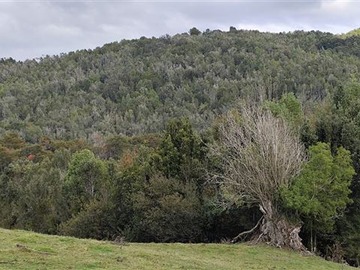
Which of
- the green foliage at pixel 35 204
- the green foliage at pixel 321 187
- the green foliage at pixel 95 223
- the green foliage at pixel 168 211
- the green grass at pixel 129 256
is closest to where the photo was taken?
the green grass at pixel 129 256

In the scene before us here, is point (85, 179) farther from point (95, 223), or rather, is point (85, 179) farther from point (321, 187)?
point (321, 187)

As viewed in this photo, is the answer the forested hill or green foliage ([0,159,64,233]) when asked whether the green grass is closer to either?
green foliage ([0,159,64,233])

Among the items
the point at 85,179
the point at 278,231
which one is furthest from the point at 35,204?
the point at 278,231

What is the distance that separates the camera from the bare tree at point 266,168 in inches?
1129

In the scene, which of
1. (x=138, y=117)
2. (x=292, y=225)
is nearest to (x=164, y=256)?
(x=292, y=225)

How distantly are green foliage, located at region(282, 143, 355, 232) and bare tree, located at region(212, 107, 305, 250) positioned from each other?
0.87m

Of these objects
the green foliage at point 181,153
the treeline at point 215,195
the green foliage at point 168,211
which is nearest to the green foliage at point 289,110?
the treeline at point 215,195

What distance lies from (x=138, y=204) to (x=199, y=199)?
4078mm

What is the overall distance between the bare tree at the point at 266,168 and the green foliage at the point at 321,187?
34.1 inches

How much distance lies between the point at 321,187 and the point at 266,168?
10.2ft

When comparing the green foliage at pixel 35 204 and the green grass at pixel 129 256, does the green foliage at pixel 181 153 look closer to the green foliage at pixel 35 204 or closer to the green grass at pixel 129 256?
the green grass at pixel 129 256

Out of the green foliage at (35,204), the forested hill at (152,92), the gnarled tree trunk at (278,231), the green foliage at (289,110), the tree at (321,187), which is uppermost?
the forested hill at (152,92)

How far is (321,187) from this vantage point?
2806 cm

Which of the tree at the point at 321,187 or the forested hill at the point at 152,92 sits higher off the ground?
the forested hill at the point at 152,92
